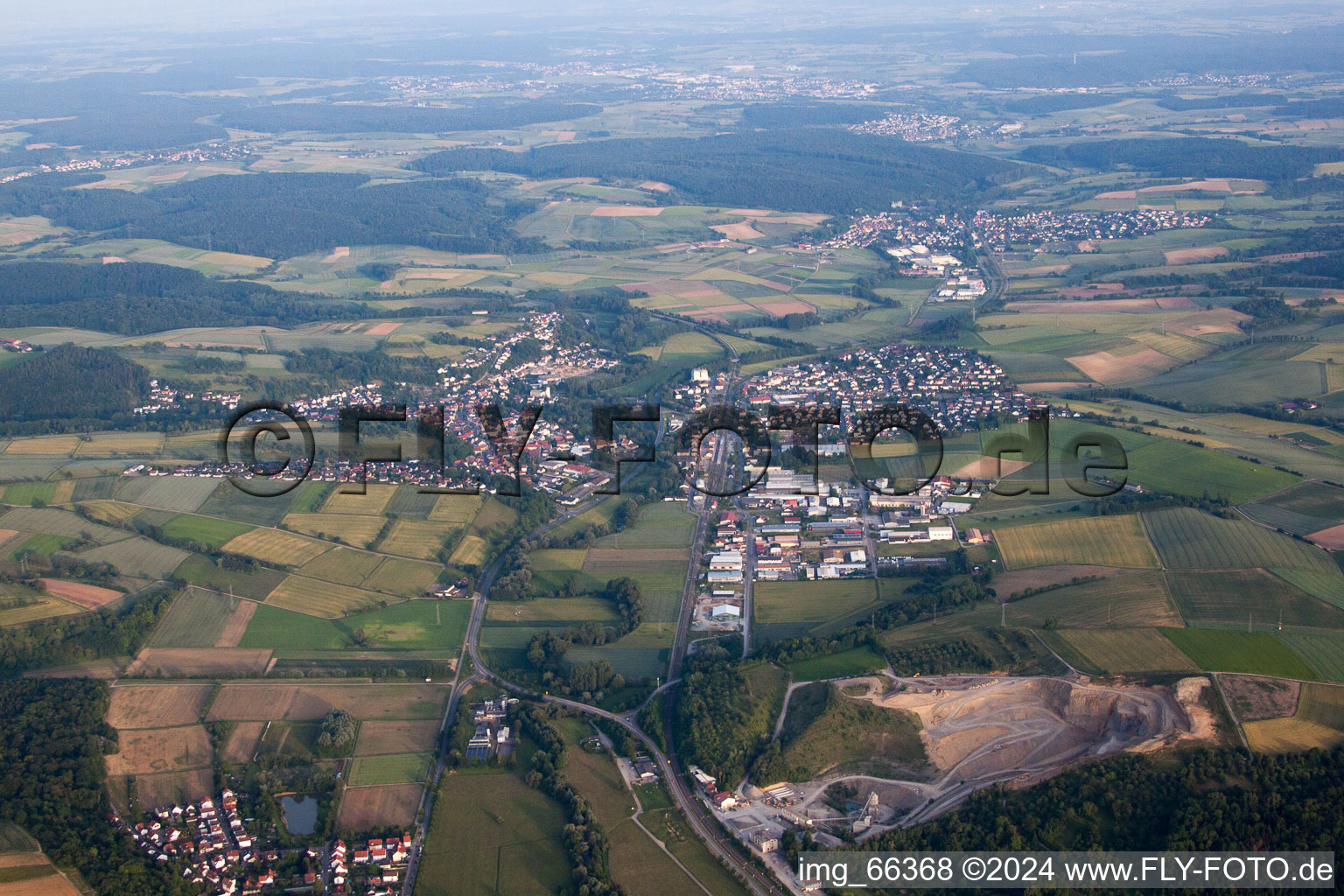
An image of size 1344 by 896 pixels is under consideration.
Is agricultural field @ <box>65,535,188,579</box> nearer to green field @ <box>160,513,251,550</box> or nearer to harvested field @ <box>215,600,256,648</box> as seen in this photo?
green field @ <box>160,513,251,550</box>

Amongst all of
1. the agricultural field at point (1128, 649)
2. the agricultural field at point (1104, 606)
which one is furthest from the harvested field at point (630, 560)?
the agricultural field at point (1128, 649)

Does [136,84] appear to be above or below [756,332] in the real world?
above

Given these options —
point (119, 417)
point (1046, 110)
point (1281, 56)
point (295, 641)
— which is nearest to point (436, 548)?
point (295, 641)

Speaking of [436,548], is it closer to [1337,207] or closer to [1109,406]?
[1109,406]

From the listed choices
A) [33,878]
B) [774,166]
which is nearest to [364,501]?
[33,878]

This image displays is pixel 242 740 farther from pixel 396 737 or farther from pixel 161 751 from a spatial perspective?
pixel 396 737

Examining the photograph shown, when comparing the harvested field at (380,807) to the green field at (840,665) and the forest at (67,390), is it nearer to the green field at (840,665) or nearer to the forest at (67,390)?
the green field at (840,665)
